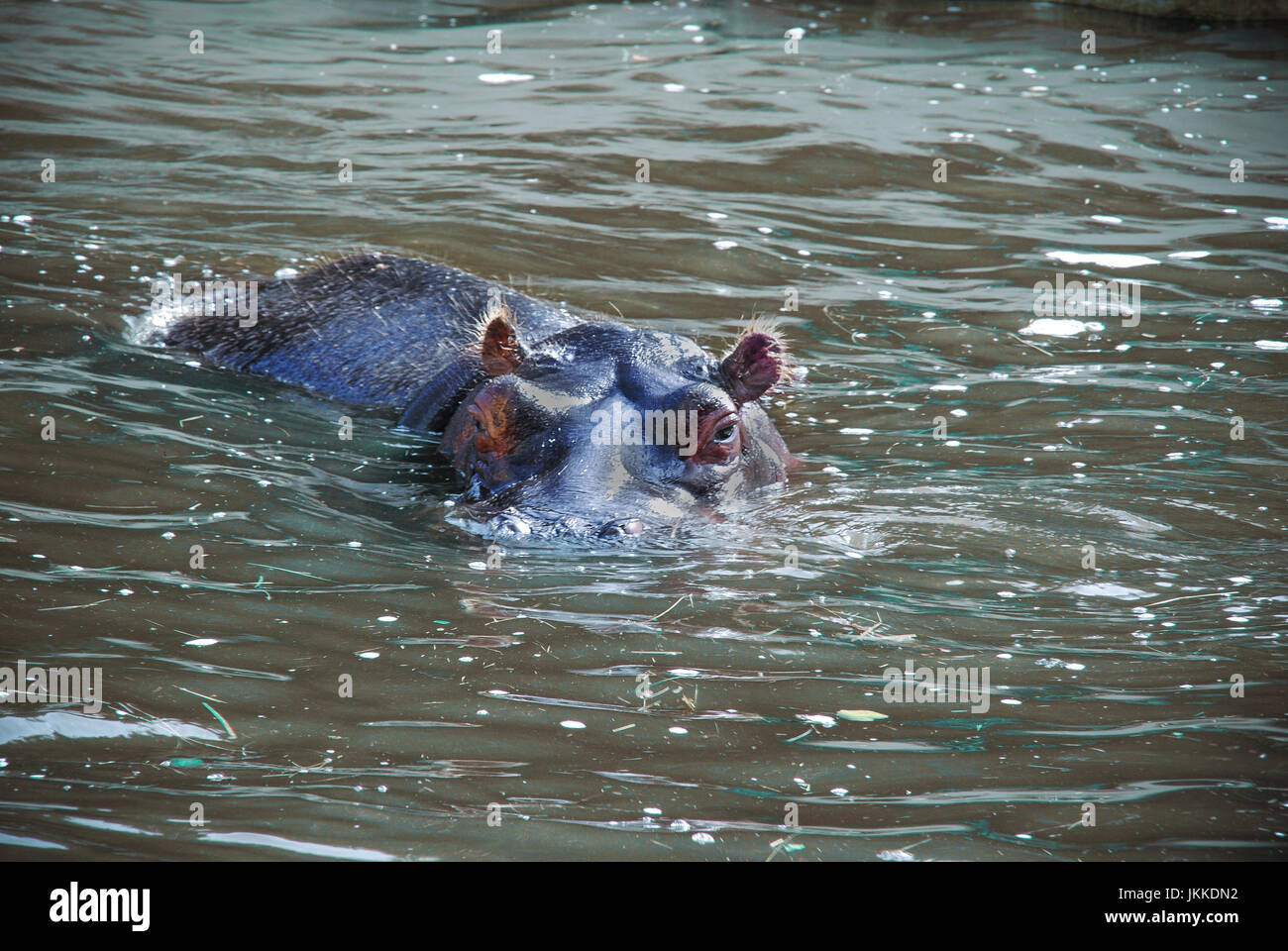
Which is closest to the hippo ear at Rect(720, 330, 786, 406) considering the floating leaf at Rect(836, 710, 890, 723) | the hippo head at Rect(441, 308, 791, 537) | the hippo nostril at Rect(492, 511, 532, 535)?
the hippo head at Rect(441, 308, 791, 537)

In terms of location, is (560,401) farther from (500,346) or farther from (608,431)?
(500,346)

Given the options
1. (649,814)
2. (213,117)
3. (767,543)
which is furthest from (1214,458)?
(213,117)

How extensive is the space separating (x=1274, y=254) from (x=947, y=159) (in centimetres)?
319

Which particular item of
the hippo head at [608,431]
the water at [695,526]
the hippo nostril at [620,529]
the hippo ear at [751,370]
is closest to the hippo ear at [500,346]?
the hippo head at [608,431]

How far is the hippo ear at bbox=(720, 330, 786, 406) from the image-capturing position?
248 inches

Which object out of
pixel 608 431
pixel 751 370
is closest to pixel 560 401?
pixel 608 431

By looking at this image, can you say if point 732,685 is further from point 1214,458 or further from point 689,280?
point 689,280

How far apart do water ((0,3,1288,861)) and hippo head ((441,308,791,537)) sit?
0.61 ft

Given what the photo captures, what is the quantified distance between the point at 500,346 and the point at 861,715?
105 inches

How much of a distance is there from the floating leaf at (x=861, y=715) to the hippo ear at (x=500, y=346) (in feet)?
8.30

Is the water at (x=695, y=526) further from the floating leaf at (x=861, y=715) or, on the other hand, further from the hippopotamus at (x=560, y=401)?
the hippopotamus at (x=560, y=401)

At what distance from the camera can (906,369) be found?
844 cm

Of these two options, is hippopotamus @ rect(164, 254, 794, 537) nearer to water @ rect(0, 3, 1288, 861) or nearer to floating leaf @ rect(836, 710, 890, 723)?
water @ rect(0, 3, 1288, 861)

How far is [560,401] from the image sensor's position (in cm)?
592
